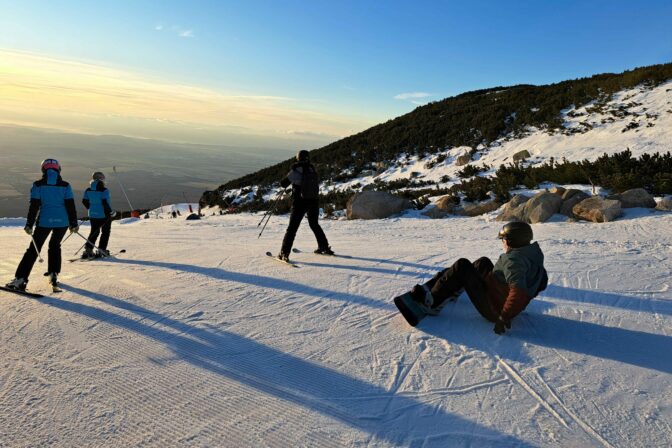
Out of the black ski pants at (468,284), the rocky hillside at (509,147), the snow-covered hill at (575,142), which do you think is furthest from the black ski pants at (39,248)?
the snow-covered hill at (575,142)

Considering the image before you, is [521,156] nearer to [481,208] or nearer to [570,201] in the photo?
[481,208]

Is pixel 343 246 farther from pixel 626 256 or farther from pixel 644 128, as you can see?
pixel 644 128

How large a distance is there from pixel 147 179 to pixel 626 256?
58.4 metres

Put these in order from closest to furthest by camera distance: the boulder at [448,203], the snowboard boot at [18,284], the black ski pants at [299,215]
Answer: the snowboard boot at [18,284] → the black ski pants at [299,215] → the boulder at [448,203]

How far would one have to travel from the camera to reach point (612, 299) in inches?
183

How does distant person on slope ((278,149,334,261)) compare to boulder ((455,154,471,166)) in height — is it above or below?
below

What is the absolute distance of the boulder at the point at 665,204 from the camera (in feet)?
28.2

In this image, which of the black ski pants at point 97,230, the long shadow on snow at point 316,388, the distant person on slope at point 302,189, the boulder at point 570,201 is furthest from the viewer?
the boulder at point 570,201

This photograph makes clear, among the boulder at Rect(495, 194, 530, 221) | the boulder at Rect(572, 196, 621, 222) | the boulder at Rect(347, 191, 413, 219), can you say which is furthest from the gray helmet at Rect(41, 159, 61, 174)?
the boulder at Rect(572, 196, 621, 222)

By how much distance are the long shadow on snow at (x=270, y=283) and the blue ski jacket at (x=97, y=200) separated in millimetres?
1367

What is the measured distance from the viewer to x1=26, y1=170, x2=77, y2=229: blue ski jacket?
5.43 metres

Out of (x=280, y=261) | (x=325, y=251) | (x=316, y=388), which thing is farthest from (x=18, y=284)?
(x=316, y=388)

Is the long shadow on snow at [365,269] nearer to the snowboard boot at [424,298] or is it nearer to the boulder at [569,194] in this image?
the snowboard boot at [424,298]

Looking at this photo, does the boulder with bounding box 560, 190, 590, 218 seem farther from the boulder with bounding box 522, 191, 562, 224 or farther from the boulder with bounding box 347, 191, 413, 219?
the boulder with bounding box 347, 191, 413, 219
